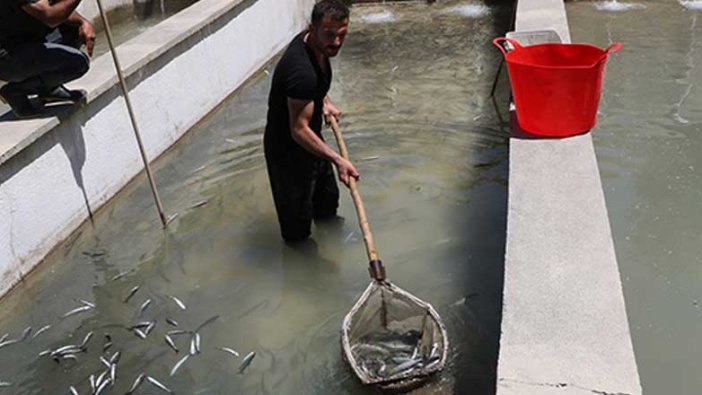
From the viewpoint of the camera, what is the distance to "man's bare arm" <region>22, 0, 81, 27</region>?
189 inches

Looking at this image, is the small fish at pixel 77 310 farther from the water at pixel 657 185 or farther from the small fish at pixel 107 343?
the water at pixel 657 185

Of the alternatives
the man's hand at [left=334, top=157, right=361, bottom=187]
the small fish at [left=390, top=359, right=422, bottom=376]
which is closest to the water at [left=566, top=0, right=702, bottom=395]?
the small fish at [left=390, top=359, right=422, bottom=376]

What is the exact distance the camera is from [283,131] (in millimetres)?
4805

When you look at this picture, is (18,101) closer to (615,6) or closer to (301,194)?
(301,194)

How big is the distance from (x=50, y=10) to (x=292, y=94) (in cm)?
195

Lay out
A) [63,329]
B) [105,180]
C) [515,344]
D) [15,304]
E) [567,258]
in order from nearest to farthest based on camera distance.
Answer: [515,344]
[567,258]
[63,329]
[15,304]
[105,180]

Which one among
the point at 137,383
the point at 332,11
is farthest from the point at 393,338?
the point at 332,11

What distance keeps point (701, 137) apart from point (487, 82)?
2.77 meters

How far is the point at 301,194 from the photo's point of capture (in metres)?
5.02

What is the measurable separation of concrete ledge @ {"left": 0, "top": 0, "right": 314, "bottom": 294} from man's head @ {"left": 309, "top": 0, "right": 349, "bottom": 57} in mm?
2578

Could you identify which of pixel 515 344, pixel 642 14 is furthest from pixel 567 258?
pixel 642 14

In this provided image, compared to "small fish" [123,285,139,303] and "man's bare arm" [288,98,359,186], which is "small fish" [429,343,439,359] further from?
"small fish" [123,285,139,303]

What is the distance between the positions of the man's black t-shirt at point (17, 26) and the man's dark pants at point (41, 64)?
0.05 metres

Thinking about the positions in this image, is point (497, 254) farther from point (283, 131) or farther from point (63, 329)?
point (63, 329)
